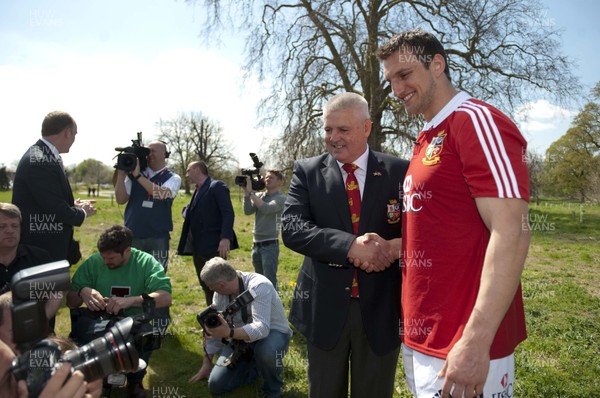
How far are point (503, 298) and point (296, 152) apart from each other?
1345cm

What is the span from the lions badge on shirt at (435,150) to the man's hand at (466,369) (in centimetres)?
71

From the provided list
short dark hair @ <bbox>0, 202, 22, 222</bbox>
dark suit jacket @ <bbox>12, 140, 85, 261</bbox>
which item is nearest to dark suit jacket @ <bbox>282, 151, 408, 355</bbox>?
short dark hair @ <bbox>0, 202, 22, 222</bbox>

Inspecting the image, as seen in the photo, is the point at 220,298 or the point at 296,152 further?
the point at 296,152

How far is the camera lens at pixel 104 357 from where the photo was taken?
1642 millimetres

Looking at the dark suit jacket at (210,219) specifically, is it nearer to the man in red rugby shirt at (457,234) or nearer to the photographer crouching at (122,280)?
the photographer crouching at (122,280)

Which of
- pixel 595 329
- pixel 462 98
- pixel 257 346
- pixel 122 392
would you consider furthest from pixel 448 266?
pixel 595 329

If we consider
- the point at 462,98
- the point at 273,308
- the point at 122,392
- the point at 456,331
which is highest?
the point at 462,98

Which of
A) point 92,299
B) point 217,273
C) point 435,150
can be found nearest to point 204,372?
point 217,273

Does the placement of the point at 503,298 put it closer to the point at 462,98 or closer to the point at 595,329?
the point at 462,98

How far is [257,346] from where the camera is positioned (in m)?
3.99

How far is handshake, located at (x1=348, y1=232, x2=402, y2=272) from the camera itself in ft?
7.08

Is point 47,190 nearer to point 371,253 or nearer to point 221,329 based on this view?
point 221,329

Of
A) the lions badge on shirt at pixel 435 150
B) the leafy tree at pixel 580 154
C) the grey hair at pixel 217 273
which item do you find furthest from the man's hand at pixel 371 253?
the leafy tree at pixel 580 154

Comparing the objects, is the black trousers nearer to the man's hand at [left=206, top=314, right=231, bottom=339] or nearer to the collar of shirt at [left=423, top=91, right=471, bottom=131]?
the collar of shirt at [left=423, top=91, right=471, bottom=131]
